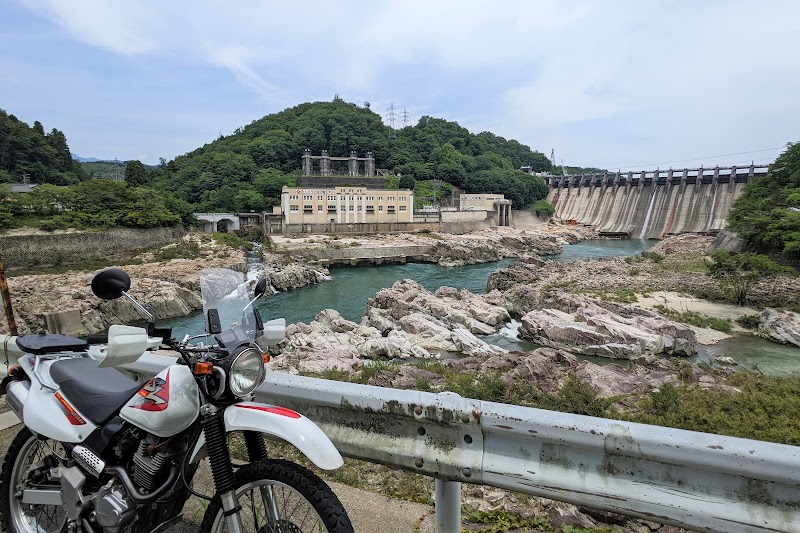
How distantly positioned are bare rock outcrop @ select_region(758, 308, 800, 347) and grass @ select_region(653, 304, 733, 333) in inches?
35.9

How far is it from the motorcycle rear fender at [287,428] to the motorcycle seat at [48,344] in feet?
4.03

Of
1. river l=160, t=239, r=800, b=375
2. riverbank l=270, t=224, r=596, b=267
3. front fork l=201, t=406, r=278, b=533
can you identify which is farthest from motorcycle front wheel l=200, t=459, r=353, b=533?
riverbank l=270, t=224, r=596, b=267

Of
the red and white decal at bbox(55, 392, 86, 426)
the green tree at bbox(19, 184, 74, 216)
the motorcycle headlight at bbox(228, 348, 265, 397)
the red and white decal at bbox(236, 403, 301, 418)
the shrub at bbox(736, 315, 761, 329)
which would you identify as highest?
the green tree at bbox(19, 184, 74, 216)

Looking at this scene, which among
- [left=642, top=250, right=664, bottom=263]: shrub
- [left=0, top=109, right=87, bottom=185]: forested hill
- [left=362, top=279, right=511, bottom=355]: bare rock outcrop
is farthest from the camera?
[left=0, top=109, right=87, bottom=185]: forested hill

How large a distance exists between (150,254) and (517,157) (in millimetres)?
93868

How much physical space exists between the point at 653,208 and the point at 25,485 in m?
64.6

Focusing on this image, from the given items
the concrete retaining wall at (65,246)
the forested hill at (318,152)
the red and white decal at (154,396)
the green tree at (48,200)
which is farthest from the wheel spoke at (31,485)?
the forested hill at (318,152)

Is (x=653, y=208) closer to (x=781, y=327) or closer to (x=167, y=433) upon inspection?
(x=781, y=327)

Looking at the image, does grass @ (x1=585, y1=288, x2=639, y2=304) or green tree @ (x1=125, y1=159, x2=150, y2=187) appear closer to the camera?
grass @ (x1=585, y1=288, x2=639, y2=304)

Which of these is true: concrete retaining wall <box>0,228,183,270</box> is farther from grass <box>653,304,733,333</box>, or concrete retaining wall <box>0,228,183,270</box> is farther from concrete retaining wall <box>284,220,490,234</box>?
grass <box>653,304,733,333</box>

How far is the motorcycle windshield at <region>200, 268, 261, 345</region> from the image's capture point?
198cm

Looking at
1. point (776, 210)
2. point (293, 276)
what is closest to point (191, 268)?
point (293, 276)

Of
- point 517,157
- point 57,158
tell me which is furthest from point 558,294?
point 517,157

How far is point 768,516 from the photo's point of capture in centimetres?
154
